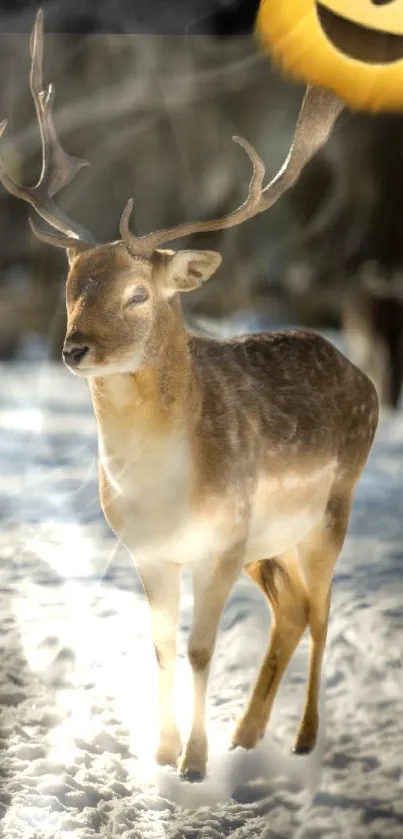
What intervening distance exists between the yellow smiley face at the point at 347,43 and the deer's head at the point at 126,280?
196 mm

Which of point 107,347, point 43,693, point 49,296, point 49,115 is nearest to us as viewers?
point 107,347

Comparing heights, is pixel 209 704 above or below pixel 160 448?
below

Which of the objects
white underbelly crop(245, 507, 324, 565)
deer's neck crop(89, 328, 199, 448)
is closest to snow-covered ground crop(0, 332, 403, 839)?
white underbelly crop(245, 507, 324, 565)

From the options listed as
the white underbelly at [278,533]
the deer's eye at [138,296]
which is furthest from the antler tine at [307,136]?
the white underbelly at [278,533]

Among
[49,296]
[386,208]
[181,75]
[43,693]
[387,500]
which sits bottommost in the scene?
[43,693]

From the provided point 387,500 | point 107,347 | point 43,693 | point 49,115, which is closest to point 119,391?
point 107,347

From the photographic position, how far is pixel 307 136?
1.12 m

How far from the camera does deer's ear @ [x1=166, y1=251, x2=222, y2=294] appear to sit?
39.8 inches

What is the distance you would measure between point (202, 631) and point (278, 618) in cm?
17

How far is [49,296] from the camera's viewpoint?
4.60 feet

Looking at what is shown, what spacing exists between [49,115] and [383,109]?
0.44 meters

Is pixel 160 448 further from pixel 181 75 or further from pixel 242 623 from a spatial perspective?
pixel 181 75

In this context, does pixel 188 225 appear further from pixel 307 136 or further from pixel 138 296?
pixel 307 136

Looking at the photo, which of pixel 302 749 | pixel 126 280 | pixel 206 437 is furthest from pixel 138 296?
pixel 302 749
